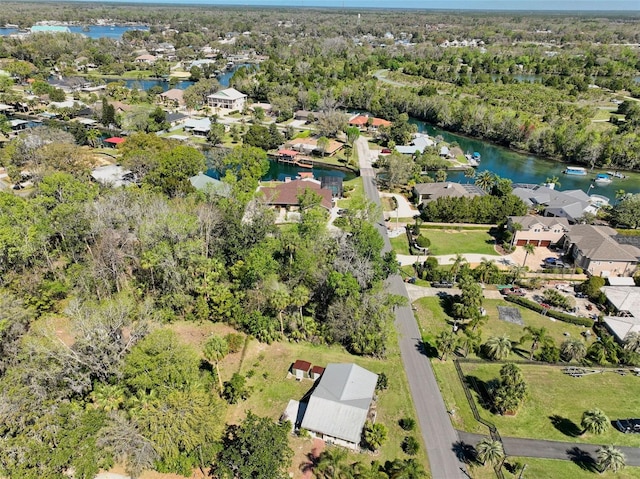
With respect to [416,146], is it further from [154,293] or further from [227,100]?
[154,293]

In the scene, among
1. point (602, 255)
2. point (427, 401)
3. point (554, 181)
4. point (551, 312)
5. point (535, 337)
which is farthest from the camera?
point (554, 181)

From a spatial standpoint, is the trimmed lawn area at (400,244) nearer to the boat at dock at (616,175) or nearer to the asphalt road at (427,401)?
the asphalt road at (427,401)

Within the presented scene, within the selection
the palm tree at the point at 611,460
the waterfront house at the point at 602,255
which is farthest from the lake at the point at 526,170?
the palm tree at the point at 611,460

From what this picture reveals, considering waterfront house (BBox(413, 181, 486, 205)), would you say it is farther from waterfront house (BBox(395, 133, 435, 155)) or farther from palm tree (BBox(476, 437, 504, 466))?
palm tree (BBox(476, 437, 504, 466))

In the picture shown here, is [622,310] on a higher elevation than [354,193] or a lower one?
higher

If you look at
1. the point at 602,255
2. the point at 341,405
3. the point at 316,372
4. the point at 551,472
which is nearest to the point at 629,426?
the point at 551,472

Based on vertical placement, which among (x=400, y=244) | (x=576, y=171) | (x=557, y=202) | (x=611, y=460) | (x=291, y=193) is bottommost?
(x=400, y=244)

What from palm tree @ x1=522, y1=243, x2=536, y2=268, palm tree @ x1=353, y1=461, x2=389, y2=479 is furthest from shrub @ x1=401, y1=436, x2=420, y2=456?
palm tree @ x1=522, y1=243, x2=536, y2=268
